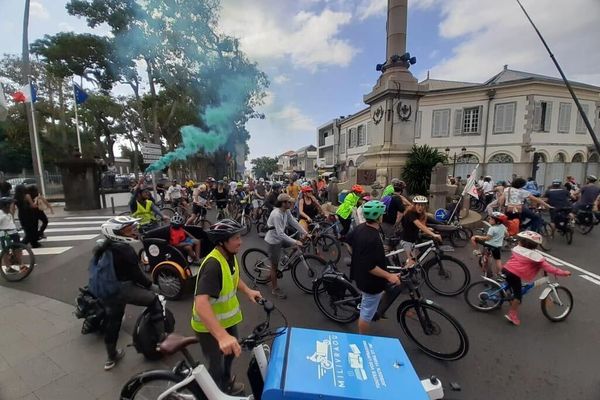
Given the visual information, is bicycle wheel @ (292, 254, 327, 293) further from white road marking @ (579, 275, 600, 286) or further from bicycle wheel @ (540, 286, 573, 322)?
white road marking @ (579, 275, 600, 286)

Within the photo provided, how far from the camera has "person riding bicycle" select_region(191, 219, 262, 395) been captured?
2.05 metres

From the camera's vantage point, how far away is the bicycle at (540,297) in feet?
13.3

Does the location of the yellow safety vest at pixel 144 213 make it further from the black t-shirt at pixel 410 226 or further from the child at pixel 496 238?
the child at pixel 496 238

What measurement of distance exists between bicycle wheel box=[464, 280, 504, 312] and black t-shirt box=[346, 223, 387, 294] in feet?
7.56

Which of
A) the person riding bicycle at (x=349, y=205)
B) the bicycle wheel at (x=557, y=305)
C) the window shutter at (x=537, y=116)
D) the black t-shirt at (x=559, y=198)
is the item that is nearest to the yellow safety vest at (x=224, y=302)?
the person riding bicycle at (x=349, y=205)

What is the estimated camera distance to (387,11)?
1129 centimetres

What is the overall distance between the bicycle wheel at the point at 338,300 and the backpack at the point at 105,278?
2.60 m

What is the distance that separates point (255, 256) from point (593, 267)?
25.3 feet

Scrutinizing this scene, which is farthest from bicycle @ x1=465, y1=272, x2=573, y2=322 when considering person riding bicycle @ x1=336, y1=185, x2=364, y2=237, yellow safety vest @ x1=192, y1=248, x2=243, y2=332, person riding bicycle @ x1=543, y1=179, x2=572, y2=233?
person riding bicycle @ x1=543, y1=179, x2=572, y2=233

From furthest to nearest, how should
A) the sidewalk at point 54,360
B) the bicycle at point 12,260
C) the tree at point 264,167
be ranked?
1. the tree at point 264,167
2. the bicycle at point 12,260
3. the sidewalk at point 54,360

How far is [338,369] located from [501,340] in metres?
3.17

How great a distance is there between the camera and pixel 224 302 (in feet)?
7.70

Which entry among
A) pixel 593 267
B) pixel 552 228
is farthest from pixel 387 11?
pixel 593 267

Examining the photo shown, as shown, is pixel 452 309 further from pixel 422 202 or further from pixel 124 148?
pixel 124 148
